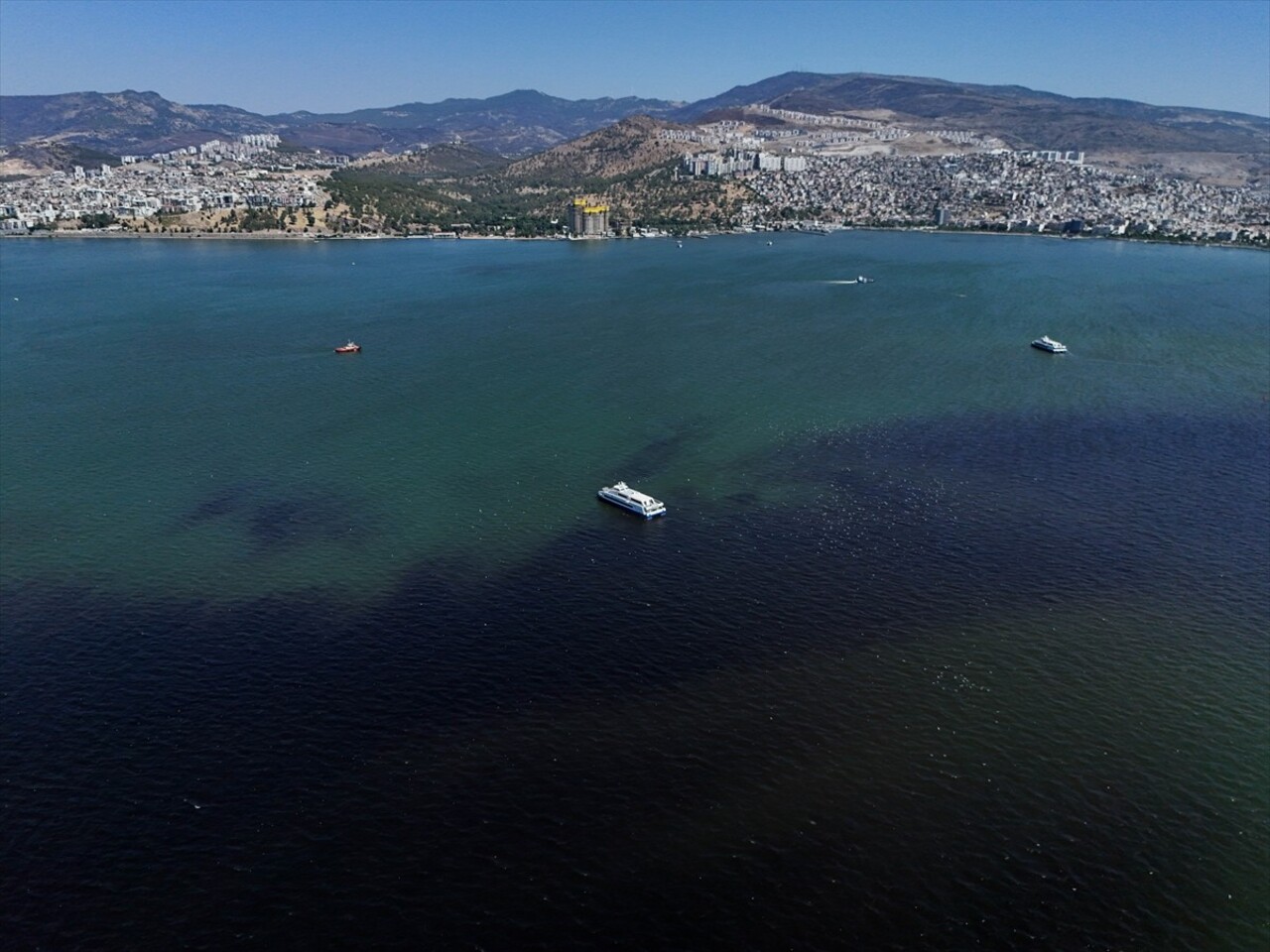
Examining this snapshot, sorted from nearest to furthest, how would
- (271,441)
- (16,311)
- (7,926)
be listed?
(7,926)
(271,441)
(16,311)

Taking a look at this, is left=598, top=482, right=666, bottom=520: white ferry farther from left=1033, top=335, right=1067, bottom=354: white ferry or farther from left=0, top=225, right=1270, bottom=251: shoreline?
left=0, top=225, right=1270, bottom=251: shoreline

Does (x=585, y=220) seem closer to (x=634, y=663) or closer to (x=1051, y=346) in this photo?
(x=1051, y=346)

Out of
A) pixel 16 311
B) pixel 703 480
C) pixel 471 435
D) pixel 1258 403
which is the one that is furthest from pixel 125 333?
pixel 1258 403

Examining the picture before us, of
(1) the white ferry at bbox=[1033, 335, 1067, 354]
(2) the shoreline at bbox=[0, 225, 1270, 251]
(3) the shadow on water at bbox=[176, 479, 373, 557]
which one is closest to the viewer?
(3) the shadow on water at bbox=[176, 479, 373, 557]

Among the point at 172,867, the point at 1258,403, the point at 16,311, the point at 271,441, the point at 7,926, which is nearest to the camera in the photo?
the point at 7,926

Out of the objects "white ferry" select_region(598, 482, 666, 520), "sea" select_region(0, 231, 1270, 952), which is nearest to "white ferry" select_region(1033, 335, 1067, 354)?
"sea" select_region(0, 231, 1270, 952)

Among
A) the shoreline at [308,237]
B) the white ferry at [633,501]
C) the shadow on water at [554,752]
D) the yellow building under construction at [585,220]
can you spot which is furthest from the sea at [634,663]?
the yellow building under construction at [585,220]

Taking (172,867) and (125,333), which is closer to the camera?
(172,867)

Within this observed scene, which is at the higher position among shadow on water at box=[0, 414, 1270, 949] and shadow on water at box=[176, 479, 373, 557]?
shadow on water at box=[176, 479, 373, 557]

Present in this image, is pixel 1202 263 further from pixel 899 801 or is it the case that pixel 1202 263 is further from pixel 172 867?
pixel 172 867
